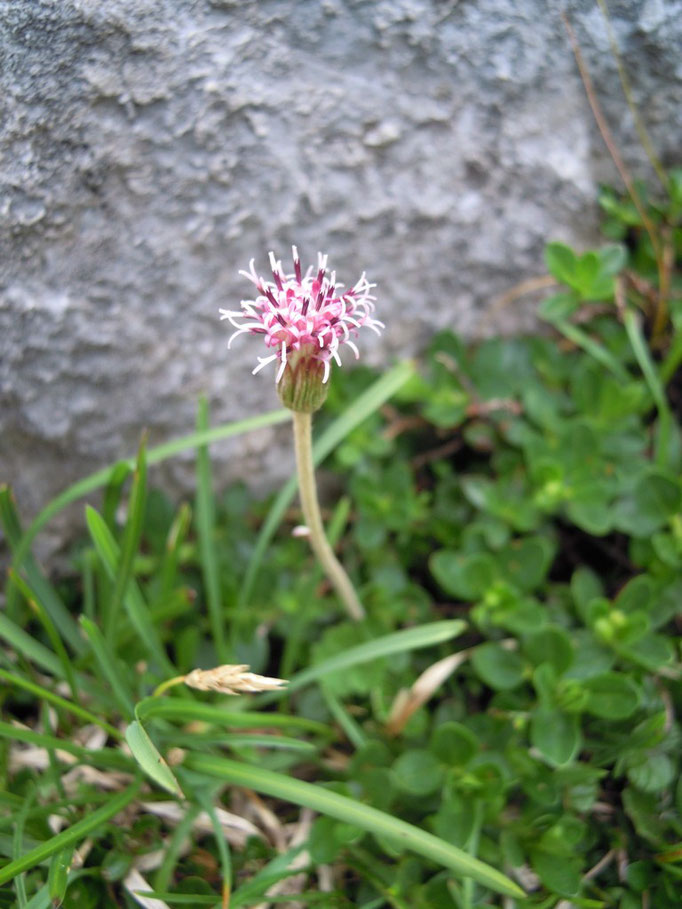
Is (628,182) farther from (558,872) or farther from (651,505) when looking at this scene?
(558,872)

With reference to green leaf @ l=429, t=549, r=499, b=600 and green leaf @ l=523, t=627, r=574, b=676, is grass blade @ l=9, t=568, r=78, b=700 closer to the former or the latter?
green leaf @ l=429, t=549, r=499, b=600

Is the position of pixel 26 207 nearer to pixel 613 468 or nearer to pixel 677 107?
pixel 613 468

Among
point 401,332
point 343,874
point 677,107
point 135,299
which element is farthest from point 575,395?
point 343,874

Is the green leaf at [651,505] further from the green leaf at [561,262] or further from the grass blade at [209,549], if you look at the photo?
the grass blade at [209,549]

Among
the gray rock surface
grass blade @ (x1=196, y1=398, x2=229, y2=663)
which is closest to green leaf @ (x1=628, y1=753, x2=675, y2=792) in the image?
grass blade @ (x1=196, y1=398, x2=229, y2=663)

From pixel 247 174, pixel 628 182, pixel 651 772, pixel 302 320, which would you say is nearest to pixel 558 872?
pixel 651 772

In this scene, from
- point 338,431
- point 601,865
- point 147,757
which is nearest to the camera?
point 147,757

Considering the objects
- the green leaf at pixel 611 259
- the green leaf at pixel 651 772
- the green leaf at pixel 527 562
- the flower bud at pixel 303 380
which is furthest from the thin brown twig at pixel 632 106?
the green leaf at pixel 651 772
